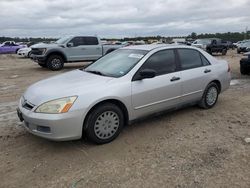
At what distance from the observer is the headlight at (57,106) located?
4.08m

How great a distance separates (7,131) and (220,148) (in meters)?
3.62

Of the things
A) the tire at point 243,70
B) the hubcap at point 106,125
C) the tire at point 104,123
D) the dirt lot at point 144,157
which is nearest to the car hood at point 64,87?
the tire at point 104,123

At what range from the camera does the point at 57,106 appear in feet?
13.5

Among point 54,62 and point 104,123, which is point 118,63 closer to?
point 104,123

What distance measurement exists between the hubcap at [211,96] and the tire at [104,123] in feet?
8.22

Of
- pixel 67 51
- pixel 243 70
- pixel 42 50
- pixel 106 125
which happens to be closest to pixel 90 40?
pixel 67 51

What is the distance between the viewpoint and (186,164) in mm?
3904

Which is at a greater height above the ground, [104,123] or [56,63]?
[56,63]

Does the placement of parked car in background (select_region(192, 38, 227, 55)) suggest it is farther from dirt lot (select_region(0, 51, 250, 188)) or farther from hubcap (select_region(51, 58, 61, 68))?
dirt lot (select_region(0, 51, 250, 188))

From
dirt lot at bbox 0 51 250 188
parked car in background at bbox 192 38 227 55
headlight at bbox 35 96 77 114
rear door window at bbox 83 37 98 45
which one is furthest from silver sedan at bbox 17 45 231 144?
parked car in background at bbox 192 38 227 55

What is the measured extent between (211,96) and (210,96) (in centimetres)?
4

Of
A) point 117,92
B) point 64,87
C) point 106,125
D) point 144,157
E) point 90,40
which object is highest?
point 90,40

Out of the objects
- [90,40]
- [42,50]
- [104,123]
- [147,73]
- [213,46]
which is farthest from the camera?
[213,46]

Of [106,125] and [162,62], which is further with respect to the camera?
[162,62]
